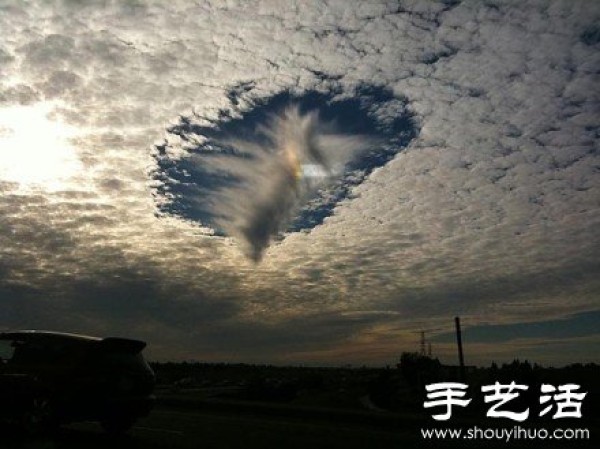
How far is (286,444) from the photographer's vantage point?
1115 cm

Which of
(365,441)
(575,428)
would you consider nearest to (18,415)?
(365,441)

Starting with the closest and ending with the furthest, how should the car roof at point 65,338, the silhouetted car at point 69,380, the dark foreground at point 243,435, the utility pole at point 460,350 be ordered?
the dark foreground at point 243,435
the silhouetted car at point 69,380
the car roof at point 65,338
the utility pole at point 460,350

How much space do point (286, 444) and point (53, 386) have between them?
4.25 m

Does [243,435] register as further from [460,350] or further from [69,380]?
[460,350]

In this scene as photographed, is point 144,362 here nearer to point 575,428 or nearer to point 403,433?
point 403,433

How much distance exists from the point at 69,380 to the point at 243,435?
3491 millimetres

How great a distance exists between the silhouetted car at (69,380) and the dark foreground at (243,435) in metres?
0.43

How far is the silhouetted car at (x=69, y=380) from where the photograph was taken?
36.2 feet

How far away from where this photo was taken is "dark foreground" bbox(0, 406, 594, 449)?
10867 millimetres

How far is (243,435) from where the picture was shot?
12.3 m

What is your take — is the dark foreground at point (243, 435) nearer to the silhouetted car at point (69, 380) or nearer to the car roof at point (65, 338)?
the silhouetted car at point (69, 380)

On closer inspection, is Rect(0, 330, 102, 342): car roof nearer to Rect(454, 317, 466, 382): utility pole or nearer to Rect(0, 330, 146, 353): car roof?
Rect(0, 330, 146, 353): car roof

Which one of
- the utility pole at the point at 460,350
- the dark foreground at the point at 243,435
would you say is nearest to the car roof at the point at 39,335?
the dark foreground at the point at 243,435

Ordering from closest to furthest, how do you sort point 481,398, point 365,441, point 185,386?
1. point 365,441
2. point 481,398
3. point 185,386
